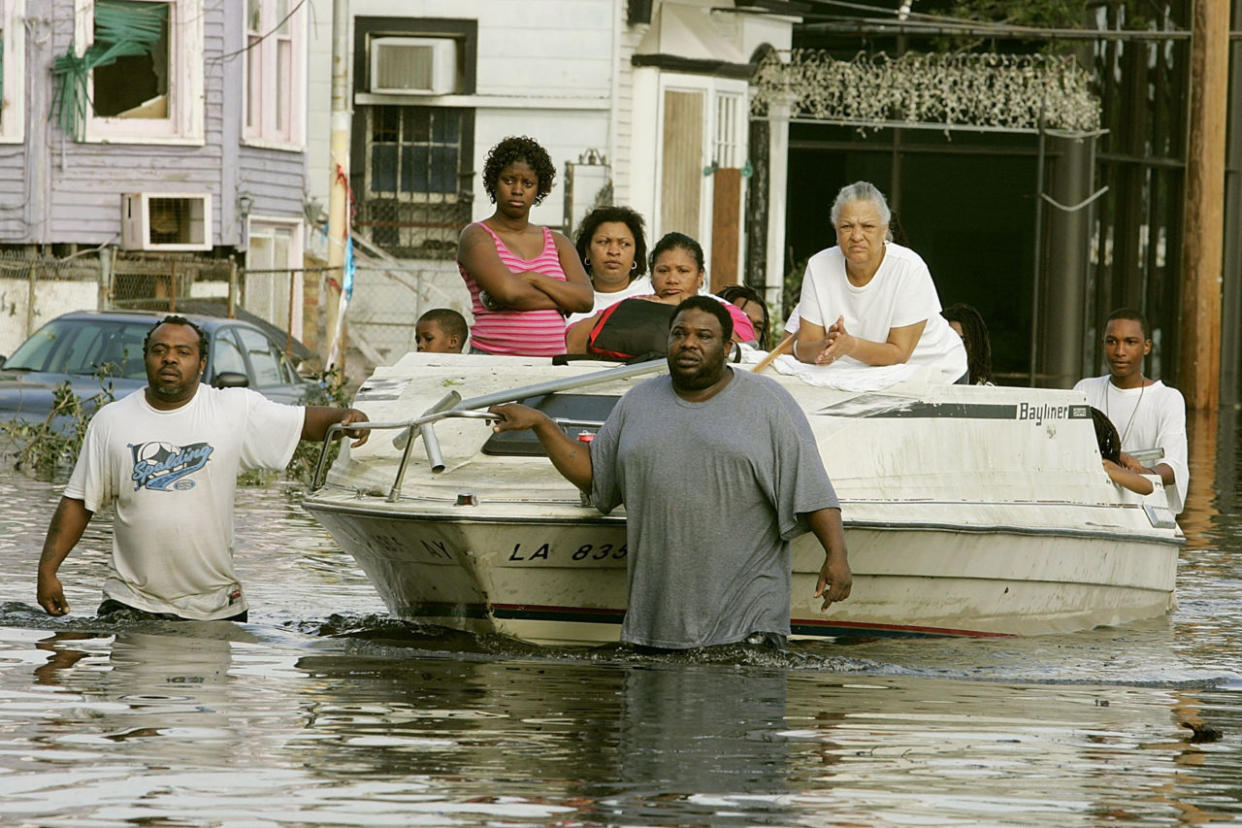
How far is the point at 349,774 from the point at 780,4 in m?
23.8

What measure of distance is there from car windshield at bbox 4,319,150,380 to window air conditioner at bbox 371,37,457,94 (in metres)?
9.70

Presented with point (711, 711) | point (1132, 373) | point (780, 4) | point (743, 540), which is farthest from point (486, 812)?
point (780, 4)

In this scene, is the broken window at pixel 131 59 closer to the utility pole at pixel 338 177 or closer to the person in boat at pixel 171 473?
the utility pole at pixel 338 177

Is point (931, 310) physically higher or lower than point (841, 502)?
higher

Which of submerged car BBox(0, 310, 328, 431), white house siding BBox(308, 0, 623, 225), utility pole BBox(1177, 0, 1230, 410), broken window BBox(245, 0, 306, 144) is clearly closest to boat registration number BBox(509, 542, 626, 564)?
submerged car BBox(0, 310, 328, 431)

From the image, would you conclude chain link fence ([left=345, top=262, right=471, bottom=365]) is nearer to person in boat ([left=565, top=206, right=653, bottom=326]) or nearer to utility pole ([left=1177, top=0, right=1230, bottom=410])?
utility pole ([left=1177, top=0, right=1230, bottom=410])

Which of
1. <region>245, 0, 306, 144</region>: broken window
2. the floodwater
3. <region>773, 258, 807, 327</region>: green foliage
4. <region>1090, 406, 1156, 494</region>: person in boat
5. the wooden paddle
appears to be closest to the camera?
the floodwater

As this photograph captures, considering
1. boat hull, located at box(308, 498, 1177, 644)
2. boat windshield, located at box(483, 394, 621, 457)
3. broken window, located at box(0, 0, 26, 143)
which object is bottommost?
boat hull, located at box(308, 498, 1177, 644)

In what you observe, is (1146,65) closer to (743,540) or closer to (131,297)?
(131,297)

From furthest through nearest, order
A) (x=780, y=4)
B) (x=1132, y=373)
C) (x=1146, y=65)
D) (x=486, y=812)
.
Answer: (x=1146, y=65) < (x=780, y=4) < (x=1132, y=373) < (x=486, y=812)

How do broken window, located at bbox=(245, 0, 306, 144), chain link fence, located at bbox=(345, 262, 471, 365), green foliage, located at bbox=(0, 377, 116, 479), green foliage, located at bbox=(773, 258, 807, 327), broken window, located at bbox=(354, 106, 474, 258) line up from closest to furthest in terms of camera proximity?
green foliage, located at bbox=(0, 377, 116, 479) < broken window, located at bbox=(245, 0, 306, 144) < chain link fence, located at bbox=(345, 262, 471, 365) < broken window, located at bbox=(354, 106, 474, 258) < green foliage, located at bbox=(773, 258, 807, 327)

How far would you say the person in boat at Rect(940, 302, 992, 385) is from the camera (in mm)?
11898

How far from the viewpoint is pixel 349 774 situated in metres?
7.04

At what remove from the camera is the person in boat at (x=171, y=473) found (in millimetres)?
9453
